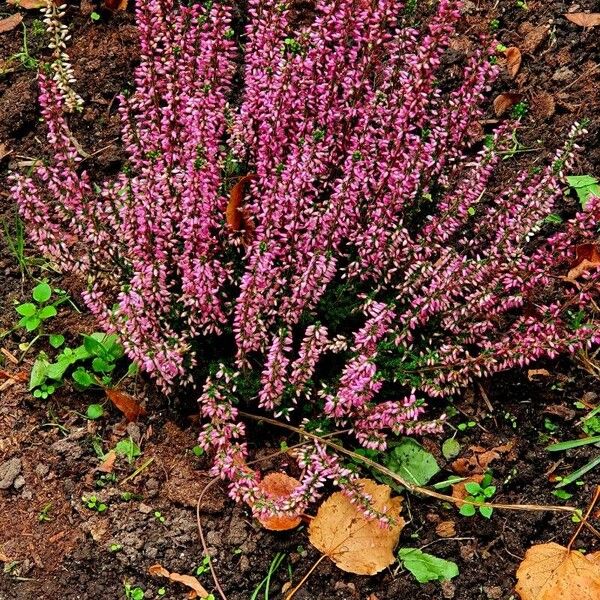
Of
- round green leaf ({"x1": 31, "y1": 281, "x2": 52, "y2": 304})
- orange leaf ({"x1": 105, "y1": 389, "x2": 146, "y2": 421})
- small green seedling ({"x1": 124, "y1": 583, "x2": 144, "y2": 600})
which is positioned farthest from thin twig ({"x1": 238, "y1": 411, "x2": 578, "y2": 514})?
round green leaf ({"x1": 31, "y1": 281, "x2": 52, "y2": 304})

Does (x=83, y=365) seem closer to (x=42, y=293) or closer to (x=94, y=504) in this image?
(x=42, y=293)

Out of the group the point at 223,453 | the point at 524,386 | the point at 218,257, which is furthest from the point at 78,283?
the point at 524,386

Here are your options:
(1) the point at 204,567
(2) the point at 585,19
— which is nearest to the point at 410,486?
(1) the point at 204,567

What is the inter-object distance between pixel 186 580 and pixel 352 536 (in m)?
0.65

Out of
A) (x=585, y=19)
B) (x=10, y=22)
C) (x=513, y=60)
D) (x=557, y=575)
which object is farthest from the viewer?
(x=10, y=22)

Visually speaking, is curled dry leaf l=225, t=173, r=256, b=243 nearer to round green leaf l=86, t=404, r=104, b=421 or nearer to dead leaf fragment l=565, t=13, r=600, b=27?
round green leaf l=86, t=404, r=104, b=421

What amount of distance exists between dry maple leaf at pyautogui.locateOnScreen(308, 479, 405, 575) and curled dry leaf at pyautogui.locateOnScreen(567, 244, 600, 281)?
1272 millimetres

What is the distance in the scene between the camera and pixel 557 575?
314 centimetres

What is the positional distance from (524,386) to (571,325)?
0.33 meters

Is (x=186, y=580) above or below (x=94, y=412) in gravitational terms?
below

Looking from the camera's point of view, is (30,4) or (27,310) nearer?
(27,310)

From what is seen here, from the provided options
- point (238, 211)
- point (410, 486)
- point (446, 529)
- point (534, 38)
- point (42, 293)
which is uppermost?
point (534, 38)

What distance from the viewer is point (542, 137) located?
173 inches

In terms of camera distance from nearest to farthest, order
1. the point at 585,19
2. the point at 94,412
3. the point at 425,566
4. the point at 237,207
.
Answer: the point at 425,566
the point at 237,207
the point at 94,412
the point at 585,19
